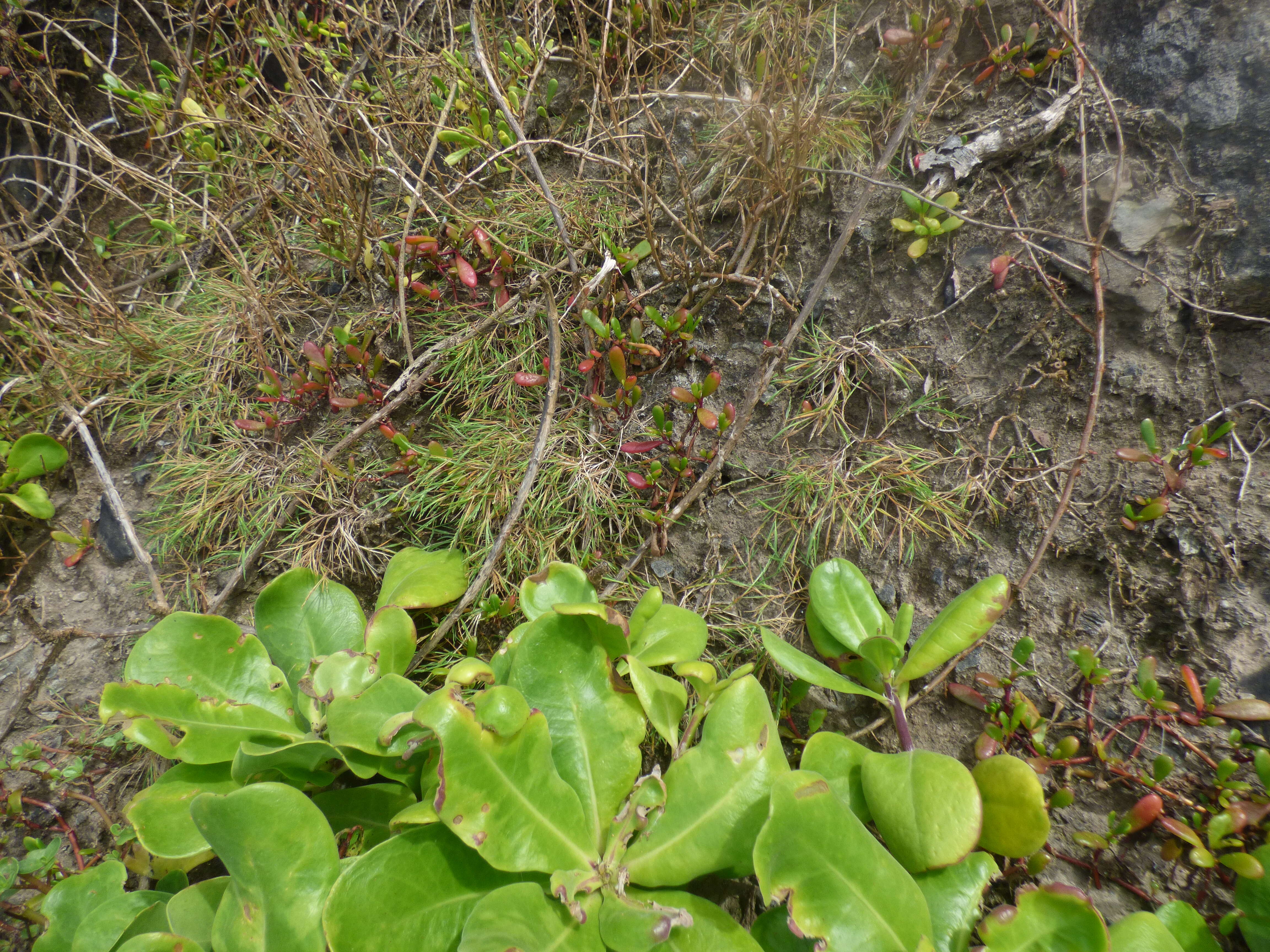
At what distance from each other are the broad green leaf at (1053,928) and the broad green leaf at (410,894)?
916 millimetres

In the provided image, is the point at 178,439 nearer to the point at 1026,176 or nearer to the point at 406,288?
the point at 406,288

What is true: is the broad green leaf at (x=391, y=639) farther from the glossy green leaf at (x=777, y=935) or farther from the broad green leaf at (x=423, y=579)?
the glossy green leaf at (x=777, y=935)

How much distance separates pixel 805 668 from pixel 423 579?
3.64 ft

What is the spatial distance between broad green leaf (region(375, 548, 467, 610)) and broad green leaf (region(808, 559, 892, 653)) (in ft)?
3.41

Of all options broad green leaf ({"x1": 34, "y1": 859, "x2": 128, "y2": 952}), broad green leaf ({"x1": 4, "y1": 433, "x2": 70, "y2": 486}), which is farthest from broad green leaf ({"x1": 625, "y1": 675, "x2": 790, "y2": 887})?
broad green leaf ({"x1": 4, "y1": 433, "x2": 70, "y2": 486})

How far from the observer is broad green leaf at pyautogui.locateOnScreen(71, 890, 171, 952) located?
1.42m

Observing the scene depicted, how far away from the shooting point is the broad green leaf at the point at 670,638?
1.50 meters

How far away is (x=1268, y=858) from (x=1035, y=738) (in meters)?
0.42

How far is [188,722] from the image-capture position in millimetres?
1526

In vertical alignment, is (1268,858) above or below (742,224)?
below

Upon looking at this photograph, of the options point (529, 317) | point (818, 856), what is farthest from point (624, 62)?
point (818, 856)

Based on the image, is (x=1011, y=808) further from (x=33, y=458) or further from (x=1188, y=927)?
(x=33, y=458)

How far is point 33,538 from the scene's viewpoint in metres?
2.45

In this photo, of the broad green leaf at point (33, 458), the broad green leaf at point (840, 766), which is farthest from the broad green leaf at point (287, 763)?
the broad green leaf at point (33, 458)
